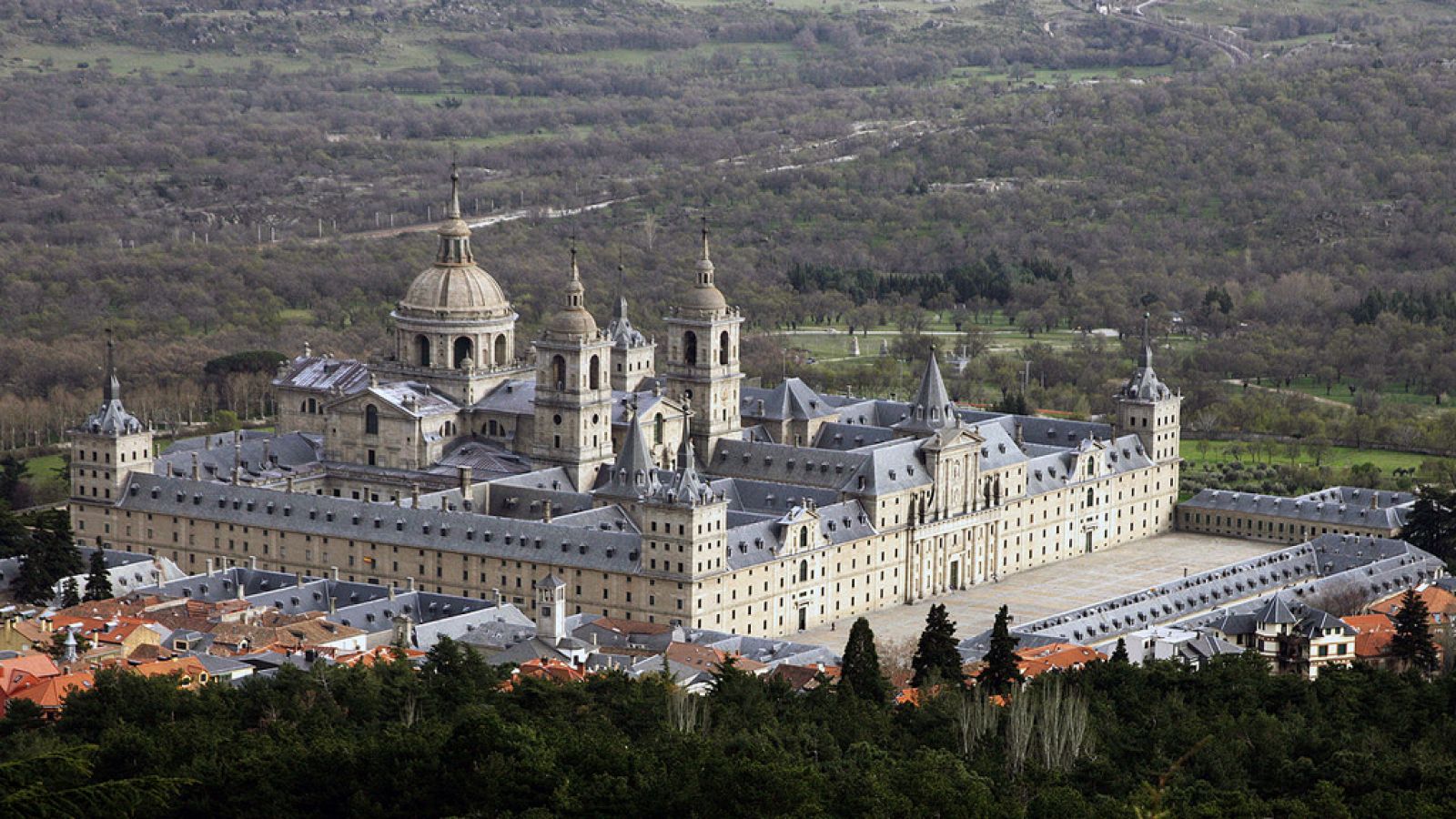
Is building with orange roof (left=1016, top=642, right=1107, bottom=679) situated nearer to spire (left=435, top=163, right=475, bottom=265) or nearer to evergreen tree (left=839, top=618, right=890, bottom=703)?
evergreen tree (left=839, top=618, right=890, bottom=703)

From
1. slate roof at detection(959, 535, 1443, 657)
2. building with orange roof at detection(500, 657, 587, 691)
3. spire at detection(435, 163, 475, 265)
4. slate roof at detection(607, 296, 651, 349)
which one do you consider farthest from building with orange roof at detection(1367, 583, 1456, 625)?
spire at detection(435, 163, 475, 265)

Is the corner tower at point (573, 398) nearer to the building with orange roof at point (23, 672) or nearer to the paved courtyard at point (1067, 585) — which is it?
the paved courtyard at point (1067, 585)

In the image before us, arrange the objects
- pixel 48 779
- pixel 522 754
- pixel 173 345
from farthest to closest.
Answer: pixel 173 345
pixel 522 754
pixel 48 779

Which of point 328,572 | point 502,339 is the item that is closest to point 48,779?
point 328,572

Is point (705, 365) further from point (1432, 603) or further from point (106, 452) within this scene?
point (1432, 603)

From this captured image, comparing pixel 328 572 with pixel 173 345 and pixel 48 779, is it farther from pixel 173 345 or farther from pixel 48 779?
pixel 173 345

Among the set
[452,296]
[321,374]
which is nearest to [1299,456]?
[452,296]

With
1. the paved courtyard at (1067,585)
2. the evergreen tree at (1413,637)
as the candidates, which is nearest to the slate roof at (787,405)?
the paved courtyard at (1067,585)
